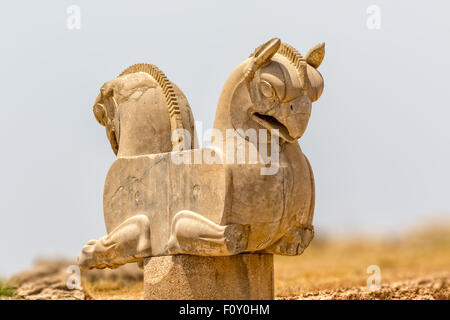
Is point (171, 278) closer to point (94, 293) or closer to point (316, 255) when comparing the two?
point (94, 293)

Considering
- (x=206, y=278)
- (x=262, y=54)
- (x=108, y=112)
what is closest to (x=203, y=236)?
(x=206, y=278)

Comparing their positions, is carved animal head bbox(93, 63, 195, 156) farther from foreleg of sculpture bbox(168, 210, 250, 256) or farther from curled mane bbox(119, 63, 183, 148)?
foreleg of sculpture bbox(168, 210, 250, 256)

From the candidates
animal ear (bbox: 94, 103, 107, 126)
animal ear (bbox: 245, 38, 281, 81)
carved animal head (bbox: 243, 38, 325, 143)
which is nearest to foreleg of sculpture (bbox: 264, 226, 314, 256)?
carved animal head (bbox: 243, 38, 325, 143)

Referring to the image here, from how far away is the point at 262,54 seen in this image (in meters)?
8.52

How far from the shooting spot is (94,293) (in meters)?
13.6

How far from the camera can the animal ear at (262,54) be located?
8469 millimetres

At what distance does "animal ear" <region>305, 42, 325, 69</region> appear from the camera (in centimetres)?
893

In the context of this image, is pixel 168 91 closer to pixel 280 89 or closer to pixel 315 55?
pixel 280 89

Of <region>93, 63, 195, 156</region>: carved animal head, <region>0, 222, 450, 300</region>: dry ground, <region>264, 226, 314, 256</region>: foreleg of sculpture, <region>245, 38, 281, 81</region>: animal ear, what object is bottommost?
<region>0, 222, 450, 300</region>: dry ground

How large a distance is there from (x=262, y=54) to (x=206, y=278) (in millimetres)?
2491

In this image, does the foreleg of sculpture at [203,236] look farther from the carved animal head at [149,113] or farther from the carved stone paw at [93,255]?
the carved stone paw at [93,255]

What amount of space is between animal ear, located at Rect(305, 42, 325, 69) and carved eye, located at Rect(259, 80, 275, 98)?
2.27 feet

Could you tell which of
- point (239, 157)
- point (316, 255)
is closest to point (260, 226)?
point (239, 157)
